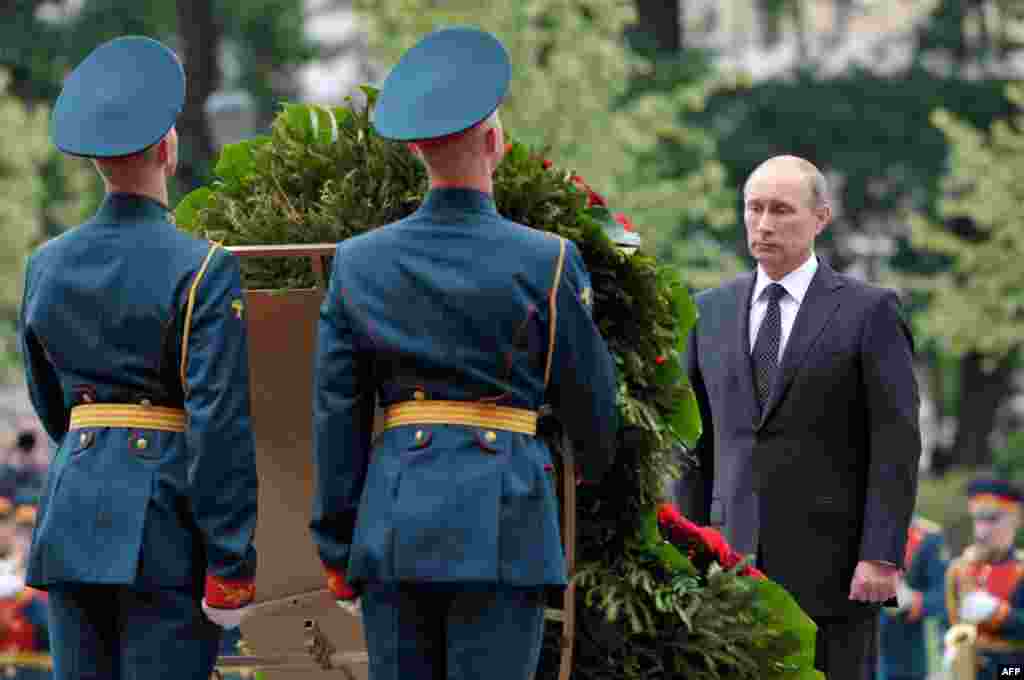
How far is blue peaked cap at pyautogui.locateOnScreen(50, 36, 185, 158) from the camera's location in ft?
17.2

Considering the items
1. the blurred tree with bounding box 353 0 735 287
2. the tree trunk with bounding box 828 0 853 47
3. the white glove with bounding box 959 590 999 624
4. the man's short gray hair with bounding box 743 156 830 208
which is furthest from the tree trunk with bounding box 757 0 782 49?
the man's short gray hair with bounding box 743 156 830 208

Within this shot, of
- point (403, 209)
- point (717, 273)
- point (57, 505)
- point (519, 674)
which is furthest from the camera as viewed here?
point (717, 273)

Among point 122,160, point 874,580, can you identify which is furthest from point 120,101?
point 874,580

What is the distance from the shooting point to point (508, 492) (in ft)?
15.9

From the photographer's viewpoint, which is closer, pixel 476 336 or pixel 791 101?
pixel 476 336

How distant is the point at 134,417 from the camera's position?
5.15m

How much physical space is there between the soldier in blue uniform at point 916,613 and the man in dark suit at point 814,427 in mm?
6794

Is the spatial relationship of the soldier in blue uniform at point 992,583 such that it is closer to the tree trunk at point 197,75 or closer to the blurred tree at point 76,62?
the blurred tree at point 76,62

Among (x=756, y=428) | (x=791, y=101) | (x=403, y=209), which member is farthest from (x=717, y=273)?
(x=403, y=209)

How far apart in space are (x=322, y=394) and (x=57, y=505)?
767 mm

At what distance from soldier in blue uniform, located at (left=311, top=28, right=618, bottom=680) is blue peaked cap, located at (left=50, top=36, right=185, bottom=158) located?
24.9 inches

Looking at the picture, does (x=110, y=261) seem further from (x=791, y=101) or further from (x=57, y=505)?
(x=791, y=101)

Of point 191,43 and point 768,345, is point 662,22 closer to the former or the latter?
point 191,43

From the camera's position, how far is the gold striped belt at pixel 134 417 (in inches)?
203
